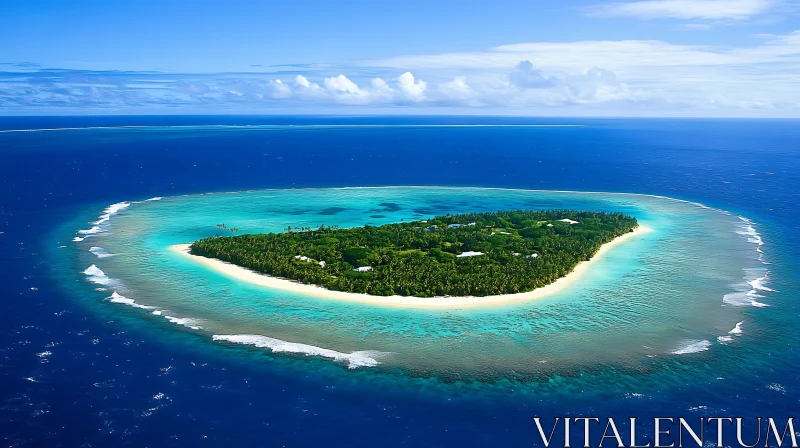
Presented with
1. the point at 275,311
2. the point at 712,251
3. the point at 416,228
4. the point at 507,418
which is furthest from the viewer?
the point at 416,228

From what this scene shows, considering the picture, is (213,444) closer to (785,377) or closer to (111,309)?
A: (111,309)

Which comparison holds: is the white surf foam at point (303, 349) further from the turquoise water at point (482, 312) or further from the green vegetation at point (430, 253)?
the green vegetation at point (430, 253)

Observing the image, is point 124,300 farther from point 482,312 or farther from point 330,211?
point 330,211

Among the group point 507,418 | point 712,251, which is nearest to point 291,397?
point 507,418

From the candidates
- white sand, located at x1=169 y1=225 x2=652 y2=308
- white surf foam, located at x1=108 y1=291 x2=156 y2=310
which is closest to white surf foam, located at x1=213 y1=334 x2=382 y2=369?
white surf foam, located at x1=108 y1=291 x2=156 y2=310

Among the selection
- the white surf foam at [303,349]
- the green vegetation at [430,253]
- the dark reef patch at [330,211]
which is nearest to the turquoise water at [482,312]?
the white surf foam at [303,349]

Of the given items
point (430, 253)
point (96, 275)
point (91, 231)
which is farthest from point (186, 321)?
point (91, 231)

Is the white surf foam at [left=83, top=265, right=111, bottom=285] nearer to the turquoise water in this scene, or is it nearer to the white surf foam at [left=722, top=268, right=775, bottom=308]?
the turquoise water
